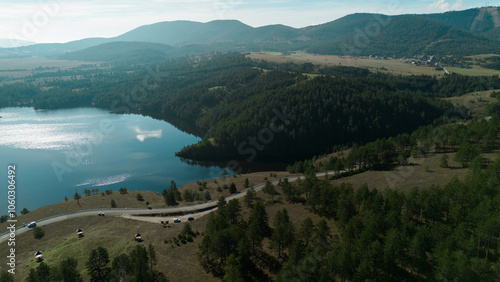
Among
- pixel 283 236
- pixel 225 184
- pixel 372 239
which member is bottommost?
pixel 225 184

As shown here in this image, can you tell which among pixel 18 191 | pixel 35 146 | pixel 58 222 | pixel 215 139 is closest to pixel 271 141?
pixel 215 139

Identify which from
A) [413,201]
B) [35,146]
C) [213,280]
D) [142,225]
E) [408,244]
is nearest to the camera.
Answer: [408,244]

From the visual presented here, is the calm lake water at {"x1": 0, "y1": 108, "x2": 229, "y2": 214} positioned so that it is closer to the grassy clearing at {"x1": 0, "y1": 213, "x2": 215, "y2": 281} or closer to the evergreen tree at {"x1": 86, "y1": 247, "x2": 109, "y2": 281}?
the grassy clearing at {"x1": 0, "y1": 213, "x2": 215, "y2": 281}

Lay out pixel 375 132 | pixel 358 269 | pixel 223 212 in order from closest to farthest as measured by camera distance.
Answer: pixel 358 269, pixel 223 212, pixel 375 132

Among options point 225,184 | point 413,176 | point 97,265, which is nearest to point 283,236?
point 97,265

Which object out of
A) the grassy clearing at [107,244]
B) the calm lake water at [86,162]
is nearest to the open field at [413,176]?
the grassy clearing at [107,244]

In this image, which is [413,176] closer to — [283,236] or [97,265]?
[283,236]

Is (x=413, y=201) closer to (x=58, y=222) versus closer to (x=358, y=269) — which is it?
(x=358, y=269)

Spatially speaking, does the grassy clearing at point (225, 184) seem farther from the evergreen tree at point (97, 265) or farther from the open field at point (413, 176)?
the evergreen tree at point (97, 265)
